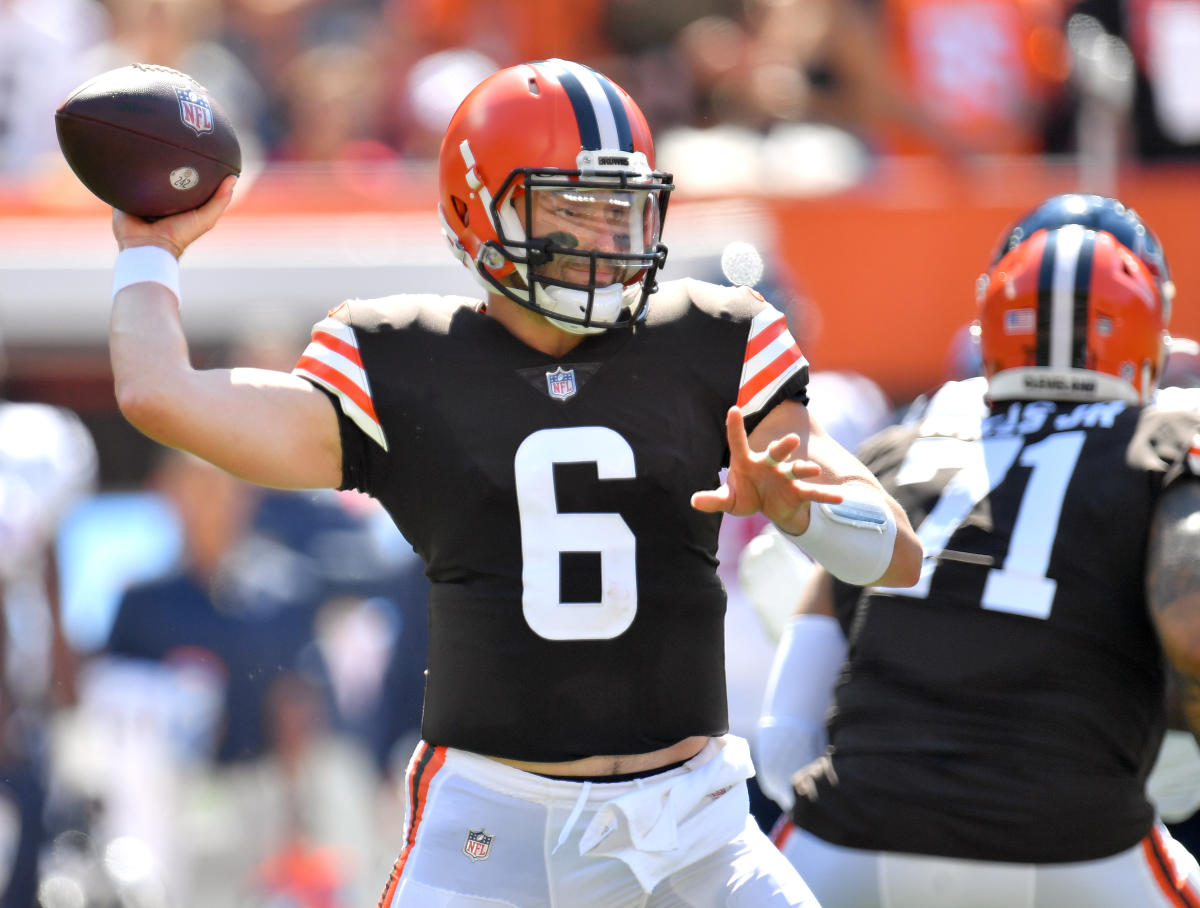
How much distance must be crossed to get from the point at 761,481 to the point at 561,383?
1.35ft

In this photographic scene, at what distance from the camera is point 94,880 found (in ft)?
16.7

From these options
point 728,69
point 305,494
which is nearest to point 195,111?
point 305,494

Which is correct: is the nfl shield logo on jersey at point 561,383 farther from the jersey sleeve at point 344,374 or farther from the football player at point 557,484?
the jersey sleeve at point 344,374

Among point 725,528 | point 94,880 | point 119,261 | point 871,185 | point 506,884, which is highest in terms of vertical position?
point 119,261

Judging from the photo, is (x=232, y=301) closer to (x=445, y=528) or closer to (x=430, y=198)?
(x=430, y=198)

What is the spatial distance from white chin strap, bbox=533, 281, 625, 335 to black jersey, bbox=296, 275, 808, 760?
59 millimetres

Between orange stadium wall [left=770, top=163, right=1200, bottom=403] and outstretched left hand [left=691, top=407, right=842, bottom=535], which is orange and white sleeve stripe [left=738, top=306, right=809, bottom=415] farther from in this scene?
orange stadium wall [left=770, top=163, right=1200, bottom=403]

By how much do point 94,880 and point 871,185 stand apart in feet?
13.1

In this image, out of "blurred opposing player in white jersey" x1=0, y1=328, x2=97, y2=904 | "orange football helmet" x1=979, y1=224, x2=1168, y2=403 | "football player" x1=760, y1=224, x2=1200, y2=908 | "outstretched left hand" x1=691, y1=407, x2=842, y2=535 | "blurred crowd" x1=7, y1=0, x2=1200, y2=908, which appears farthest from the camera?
"blurred crowd" x1=7, y1=0, x2=1200, y2=908

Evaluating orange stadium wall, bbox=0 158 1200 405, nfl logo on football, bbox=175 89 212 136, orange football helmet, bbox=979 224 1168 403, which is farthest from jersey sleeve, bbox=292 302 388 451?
orange stadium wall, bbox=0 158 1200 405

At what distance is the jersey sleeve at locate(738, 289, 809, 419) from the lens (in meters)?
2.72

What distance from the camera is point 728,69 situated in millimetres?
7785

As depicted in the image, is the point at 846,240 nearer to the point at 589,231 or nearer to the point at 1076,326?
the point at 1076,326

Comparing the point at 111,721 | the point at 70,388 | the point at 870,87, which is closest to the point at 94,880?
the point at 111,721
